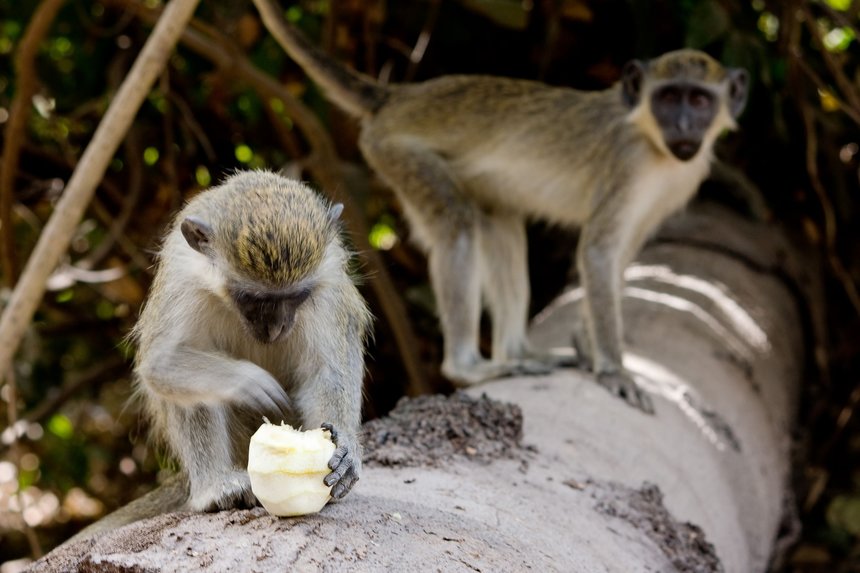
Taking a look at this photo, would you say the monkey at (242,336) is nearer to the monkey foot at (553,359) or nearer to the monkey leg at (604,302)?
the monkey leg at (604,302)

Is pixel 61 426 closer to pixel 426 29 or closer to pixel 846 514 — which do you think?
pixel 426 29

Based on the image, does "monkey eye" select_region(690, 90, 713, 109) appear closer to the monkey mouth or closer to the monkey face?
the monkey face

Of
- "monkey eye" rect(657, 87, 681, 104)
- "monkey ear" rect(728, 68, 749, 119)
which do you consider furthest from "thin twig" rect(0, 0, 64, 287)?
"monkey ear" rect(728, 68, 749, 119)

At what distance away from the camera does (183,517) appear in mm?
2715

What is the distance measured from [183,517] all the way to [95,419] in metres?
5.80

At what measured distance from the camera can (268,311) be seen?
321cm

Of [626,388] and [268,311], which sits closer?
[268,311]

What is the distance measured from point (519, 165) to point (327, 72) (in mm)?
1259

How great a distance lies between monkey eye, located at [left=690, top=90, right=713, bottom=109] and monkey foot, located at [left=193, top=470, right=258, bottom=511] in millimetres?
3912

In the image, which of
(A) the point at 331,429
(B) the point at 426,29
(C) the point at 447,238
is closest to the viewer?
(A) the point at 331,429

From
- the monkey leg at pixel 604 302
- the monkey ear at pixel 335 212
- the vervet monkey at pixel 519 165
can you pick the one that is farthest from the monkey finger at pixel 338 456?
the vervet monkey at pixel 519 165

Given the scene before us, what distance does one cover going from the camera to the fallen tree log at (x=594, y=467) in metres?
2.43

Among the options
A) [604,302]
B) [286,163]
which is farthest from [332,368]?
[286,163]

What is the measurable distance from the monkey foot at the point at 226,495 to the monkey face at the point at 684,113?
144 inches
